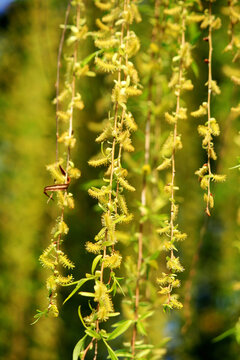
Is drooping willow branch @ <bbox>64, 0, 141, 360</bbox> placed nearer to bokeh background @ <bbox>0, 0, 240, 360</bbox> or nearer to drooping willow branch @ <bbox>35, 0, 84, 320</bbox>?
drooping willow branch @ <bbox>35, 0, 84, 320</bbox>

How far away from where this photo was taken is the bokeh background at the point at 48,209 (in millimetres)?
1616

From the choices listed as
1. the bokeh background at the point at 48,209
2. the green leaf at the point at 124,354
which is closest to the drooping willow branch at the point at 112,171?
the green leaf at the point at 124,354

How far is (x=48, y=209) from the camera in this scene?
178cm

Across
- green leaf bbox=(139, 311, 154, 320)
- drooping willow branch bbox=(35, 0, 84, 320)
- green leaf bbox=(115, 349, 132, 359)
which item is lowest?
green leaf bbox=(115, 349, 132, 359)

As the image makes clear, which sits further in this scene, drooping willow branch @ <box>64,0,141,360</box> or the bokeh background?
the bokeh background

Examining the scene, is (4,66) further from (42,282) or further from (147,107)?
(147,107)

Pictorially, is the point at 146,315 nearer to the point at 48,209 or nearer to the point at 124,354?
the point at 124,354

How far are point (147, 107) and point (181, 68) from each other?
4.2 inches

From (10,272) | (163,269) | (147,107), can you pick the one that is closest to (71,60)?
(147,107)

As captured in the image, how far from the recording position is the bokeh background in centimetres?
162

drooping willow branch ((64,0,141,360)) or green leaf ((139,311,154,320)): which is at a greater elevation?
drooping willow branch ((64,0,141,360))

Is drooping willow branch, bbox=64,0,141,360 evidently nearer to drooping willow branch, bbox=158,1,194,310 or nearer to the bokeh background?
drooping willow branch, bbox=158,1,194,310

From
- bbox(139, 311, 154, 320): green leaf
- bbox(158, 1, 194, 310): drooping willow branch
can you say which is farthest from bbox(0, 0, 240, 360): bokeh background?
bbox(139, 311, 154, 320): green leaf

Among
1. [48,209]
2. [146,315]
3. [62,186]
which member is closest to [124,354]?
[146,315]
